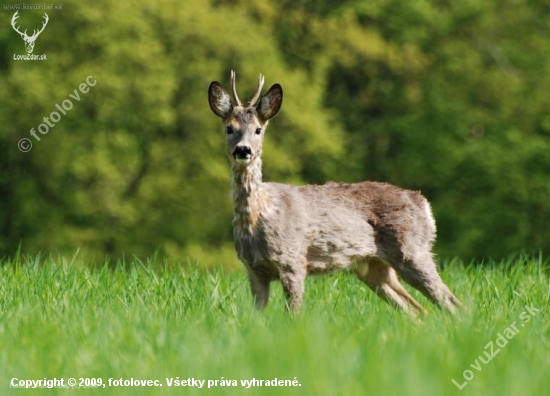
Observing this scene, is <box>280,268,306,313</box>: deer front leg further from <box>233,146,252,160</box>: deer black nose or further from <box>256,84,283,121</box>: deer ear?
<box>256,84,283,121</box>: deer ear

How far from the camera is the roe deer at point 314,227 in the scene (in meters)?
7.44

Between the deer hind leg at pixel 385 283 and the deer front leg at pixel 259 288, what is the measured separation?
0.89 metres

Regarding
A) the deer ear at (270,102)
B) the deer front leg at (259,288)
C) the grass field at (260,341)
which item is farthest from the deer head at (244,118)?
the grass field at (260,341)

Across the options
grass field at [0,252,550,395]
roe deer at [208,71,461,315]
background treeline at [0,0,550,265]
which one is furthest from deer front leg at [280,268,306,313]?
background treeline at [0,0,550,265]

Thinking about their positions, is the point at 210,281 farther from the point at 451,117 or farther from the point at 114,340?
the point at 451,117

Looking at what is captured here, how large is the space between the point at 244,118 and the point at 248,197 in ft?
1.69

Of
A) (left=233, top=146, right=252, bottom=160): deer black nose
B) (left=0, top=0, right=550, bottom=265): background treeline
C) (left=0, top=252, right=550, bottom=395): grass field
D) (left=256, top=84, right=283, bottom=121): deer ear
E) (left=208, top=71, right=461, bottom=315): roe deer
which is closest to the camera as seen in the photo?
(left=0, top=252, right=550, bottom=395): grass field

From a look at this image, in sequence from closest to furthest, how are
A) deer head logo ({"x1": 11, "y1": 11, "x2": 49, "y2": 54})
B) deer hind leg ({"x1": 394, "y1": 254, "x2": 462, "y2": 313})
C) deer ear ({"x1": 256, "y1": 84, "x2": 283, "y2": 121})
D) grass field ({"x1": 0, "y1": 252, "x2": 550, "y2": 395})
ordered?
grass field ({"x1": 0, "y1": 252, "x2": 550, "y2": 395}), deer ear ({"x1": 256, "y1": 84, "x2": 283, "y2": 121}), deer hind leg ({"x1": 394, "y1": 254, "x2": 462, "y2": 313}), deer head logo ({"x1": 11, "y1": 11, "x2": 49, "y2": 54})

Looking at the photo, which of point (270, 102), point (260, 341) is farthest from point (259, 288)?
point (260, 341)

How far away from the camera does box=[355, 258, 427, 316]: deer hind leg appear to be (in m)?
8.19

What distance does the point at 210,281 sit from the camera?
8656 millimetres

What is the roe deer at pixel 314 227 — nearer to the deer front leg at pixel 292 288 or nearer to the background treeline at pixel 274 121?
the deer front leg at pixel 292 288

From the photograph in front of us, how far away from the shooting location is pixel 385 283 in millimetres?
8289

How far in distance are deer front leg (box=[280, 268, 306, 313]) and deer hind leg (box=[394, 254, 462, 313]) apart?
0.94m
